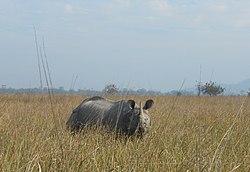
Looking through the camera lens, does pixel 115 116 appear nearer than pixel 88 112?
Yes

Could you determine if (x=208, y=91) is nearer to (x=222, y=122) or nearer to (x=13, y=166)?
(x=222, y=122)

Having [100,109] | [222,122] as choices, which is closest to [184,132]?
[222,122]

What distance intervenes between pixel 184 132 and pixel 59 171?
9.77ft

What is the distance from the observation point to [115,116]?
6.43m

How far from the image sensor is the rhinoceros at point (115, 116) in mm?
Result: 5863

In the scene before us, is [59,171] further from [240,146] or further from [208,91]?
[208,91]


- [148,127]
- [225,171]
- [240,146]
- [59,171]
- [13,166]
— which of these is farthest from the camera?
[148,127]

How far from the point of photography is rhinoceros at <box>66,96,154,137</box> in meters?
5.86

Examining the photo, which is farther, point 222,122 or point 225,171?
point 222,122

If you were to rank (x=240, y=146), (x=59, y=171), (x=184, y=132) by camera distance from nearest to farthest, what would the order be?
(x=59, y=171)
(x=240, y=146)
(x=184, y=132)

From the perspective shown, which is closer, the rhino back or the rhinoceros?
the rhinoceros

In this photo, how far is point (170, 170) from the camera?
288 cm

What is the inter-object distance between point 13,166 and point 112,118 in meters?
3.64

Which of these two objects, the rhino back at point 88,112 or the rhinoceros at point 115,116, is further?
the rhino back at point 88,112
